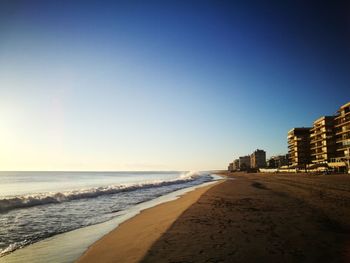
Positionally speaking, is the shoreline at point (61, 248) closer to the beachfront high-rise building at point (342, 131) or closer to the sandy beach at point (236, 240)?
the sandy beach at point (236, 240)

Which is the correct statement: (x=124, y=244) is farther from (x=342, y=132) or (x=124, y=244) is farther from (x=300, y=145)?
(x=300, y=145)

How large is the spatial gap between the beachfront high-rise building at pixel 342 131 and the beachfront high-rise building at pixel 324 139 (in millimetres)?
2180

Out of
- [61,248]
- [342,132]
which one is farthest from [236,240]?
[342,132]

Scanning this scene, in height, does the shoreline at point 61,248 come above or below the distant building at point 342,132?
below

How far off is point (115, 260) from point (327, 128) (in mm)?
107727

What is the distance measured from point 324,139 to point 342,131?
35.2 feet

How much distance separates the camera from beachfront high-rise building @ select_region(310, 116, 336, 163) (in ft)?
319

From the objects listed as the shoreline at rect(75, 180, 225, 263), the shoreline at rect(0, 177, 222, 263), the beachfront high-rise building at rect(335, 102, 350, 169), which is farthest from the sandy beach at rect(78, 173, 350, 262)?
the beachfront high-rise building at rect(335, 102, 350, 169)

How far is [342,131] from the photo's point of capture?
3516 inches

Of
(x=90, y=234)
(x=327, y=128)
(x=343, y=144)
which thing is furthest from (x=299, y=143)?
(x=90, y=234)

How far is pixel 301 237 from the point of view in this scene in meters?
8.50

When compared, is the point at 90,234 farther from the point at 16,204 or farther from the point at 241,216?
the point at 16,204

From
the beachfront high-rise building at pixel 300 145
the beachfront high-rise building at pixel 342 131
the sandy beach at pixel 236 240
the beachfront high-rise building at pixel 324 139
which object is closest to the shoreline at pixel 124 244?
the sandy beach at pixel 236 240

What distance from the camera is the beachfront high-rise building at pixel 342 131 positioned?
279 ft
